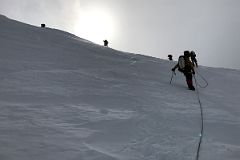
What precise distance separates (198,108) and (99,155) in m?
6.42

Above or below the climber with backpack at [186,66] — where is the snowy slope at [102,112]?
below

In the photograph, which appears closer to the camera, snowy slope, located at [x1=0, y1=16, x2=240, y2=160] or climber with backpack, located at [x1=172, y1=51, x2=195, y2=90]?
snowy slope, located at [x1=0, y1=16, x2=240, y2=160]

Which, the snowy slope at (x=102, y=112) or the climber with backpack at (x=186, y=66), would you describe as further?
the climber with backpack at (x=186, y=66)

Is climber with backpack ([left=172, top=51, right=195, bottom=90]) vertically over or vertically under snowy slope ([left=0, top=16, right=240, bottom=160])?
over

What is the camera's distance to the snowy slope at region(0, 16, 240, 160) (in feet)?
24.3

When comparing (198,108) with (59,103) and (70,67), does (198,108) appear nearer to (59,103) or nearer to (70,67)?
(59,103)

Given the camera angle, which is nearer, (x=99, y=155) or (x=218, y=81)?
(x=99, y=155)

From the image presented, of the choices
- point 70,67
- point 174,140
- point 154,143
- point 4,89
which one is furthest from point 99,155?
point 70,67

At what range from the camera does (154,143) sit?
8.06 metres

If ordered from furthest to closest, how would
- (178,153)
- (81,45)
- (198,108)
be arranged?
(81,45) < (198,108) < (178,153)

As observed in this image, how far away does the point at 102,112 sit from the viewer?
10266 mm

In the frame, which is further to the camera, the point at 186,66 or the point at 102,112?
the point at 186,66

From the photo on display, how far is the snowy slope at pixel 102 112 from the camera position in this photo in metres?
7.41

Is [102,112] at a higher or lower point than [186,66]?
lower
